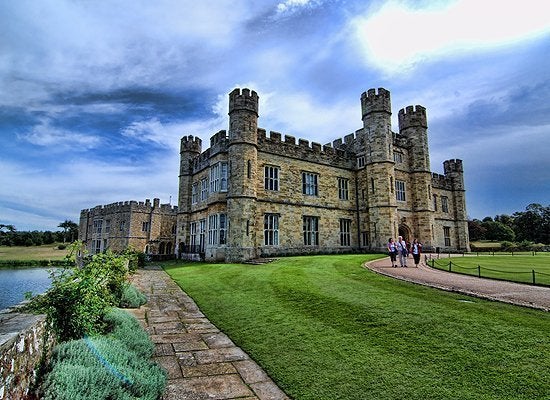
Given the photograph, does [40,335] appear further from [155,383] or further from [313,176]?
[313,176]

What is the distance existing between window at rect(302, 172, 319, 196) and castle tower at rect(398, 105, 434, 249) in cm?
980

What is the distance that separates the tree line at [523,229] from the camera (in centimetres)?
5338

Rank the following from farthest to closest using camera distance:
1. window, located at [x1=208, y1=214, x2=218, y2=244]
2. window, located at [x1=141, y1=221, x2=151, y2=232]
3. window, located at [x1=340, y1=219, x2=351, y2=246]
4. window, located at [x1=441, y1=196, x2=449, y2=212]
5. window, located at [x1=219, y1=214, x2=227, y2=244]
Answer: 1. window, located at [x1=141, y1=221, x2=151, y2=232]
2. window, located at [x1=441, y1=196, x2=449, y2=212]
3. window, located at [x1=340, y1=219, x2=351, y2=246]
4. window, located at [x1=208, y1=214, x2=218, y2=244]
5. window, located at [x1=219, y1=214, x2=227, y2=244]

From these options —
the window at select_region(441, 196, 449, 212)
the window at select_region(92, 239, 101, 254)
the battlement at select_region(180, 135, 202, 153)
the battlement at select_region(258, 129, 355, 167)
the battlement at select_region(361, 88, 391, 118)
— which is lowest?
the window at select_region(92, 239, 101, 254)

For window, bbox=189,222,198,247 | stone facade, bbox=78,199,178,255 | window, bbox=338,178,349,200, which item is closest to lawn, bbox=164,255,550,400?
window, bbox=338,178,349,200

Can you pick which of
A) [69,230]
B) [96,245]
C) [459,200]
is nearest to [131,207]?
[96,245]

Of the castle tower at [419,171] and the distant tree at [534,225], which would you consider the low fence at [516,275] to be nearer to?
the castle tower at [419,171]

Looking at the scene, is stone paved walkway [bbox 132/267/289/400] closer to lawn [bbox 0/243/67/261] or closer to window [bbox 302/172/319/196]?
window [bbox 302/172/319/196]

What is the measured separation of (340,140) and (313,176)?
21.8 ft

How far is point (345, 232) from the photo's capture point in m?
24.9

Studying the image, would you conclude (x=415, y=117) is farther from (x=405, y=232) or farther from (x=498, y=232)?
(x=498, y=232)

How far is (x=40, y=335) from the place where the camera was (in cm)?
353

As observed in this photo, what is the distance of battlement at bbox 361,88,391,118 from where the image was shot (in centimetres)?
2427

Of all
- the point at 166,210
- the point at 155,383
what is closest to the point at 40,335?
the point at 155,383
